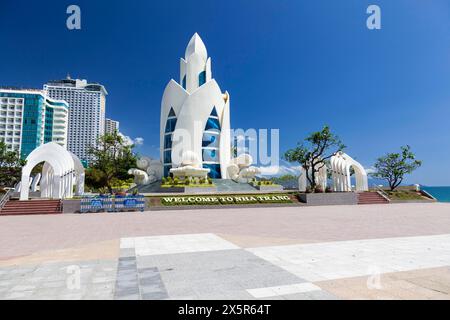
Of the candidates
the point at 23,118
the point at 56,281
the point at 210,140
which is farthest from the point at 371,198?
the point at 23,118

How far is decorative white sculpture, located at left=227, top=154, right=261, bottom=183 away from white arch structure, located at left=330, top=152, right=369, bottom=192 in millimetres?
11300

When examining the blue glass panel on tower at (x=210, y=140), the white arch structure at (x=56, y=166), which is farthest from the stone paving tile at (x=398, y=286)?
the blue glass panel on tower at (x=210, y=140)

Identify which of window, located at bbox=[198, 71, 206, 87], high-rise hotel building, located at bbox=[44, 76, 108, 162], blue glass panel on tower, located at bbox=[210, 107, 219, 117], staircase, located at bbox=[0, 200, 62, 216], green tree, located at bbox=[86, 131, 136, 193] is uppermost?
high-rise hotel building, located at bbox=[44, 76, 108, 162]

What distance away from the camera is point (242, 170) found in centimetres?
4250

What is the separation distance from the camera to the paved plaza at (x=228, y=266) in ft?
13.8

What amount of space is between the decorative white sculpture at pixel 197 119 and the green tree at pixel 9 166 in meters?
20.7

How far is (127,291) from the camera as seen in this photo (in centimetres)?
423

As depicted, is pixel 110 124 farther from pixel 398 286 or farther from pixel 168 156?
pixel 398 286

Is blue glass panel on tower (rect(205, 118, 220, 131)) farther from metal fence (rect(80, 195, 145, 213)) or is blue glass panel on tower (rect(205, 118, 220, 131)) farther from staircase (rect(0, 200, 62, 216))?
staircase (rect(0, 200, 62, 216))

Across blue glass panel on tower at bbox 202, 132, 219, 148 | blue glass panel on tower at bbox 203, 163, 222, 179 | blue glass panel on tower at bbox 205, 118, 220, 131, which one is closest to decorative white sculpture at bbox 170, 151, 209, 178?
blue glass panel on tower at bbox 203, 163, 222, 179

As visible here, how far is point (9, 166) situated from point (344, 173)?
45.9 meters

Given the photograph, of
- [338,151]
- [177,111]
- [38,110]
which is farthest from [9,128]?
[338,151]

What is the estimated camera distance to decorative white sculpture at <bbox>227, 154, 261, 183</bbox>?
41.5 metres

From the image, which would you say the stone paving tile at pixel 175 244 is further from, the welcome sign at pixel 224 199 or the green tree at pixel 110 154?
the green tree at pixel 110 154
